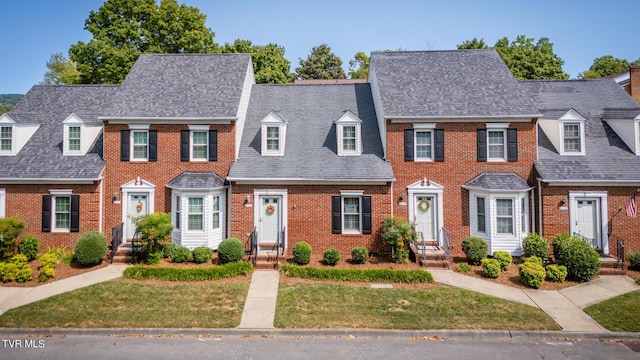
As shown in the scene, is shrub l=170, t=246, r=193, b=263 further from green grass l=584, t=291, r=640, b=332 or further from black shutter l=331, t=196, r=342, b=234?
green grass l=584, t=291, r=640, b=332

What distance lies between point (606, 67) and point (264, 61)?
169ft

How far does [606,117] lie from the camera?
18797mm

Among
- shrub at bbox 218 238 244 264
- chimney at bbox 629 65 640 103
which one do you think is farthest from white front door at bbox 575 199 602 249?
shrub at bbox 218 238 244 264

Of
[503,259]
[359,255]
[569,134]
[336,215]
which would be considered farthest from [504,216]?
[336,215]

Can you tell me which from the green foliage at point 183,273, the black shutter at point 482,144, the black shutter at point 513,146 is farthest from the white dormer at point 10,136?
the black shutter at point 513,146

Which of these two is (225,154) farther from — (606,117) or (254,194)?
(606,117)

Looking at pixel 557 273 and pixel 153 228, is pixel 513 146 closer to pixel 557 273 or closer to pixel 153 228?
pixel 557 273

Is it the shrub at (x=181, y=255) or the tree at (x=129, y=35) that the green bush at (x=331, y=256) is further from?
the tree at (x=129, y=35)

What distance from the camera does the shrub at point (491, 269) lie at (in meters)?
14.4

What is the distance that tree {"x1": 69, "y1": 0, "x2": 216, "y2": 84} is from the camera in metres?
30.1

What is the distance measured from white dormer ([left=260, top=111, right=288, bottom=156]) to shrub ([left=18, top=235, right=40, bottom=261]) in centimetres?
1117

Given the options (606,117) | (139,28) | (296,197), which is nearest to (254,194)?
(296,197)

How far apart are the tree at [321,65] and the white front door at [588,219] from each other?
1581 inches

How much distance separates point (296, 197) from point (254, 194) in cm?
196
